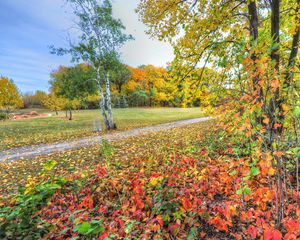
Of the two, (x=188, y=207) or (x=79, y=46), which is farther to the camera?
(x=79, y=46)

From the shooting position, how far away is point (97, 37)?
39.4 ft

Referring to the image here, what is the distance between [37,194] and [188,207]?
9.53 ft

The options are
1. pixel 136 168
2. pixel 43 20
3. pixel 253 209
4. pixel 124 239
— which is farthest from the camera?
pixel 43 20

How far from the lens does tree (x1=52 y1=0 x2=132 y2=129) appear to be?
38.0ft

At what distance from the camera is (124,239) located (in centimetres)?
214

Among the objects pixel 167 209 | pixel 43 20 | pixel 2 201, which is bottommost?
pixel 2 201

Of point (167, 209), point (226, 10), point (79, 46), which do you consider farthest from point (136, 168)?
point (79, 46)

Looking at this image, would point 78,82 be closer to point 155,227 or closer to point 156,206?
point 156,206

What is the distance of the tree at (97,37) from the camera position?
11.6 meters

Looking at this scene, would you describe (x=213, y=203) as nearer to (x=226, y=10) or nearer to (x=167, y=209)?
(x=167, y=209)

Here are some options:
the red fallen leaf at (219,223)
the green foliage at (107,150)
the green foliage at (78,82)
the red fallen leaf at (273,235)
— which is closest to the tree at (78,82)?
the green foliage at (78,82)

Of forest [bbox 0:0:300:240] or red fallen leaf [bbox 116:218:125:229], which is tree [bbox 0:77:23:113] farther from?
red fallen leaf [bbox 116:218:125:229]

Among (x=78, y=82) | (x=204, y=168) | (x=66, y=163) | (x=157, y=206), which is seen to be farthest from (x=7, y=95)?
(x=157, y=206)

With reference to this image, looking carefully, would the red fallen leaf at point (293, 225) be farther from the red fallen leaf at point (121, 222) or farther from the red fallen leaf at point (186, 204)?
the red fallen leaf at point (121, 222)
